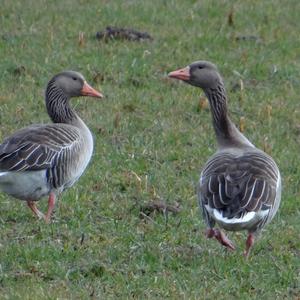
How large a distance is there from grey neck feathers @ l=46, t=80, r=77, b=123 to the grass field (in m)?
0.62

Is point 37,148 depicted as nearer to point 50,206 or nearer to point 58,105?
point 50,206

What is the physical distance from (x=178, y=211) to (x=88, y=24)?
641cm

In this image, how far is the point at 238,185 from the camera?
8320mm

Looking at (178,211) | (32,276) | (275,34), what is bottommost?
(275,34)

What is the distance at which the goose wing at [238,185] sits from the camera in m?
8.20

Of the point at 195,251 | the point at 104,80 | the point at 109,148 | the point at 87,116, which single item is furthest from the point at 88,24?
the point at 195,251

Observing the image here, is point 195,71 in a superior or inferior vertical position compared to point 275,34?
superior

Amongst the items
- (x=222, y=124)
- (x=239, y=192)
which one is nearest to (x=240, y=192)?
(x=239, y=192)

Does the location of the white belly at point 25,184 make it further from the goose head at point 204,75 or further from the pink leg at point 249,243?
the pink leg at point 249,243

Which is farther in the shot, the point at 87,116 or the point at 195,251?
the point at 87,116

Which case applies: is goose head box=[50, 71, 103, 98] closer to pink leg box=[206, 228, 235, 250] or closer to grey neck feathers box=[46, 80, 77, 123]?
grey neck feathers box=[46, 80, 77, 123]

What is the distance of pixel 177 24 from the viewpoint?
52.4 feet

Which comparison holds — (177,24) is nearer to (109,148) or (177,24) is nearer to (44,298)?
(109,148)

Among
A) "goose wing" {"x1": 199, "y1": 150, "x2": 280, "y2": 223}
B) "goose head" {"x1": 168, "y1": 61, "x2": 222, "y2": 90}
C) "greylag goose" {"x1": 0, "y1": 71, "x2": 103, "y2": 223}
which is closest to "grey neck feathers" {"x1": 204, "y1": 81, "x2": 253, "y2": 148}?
"goose head" {"x1": 168, "y1": 61, "x2": 222, "y2": 90}
